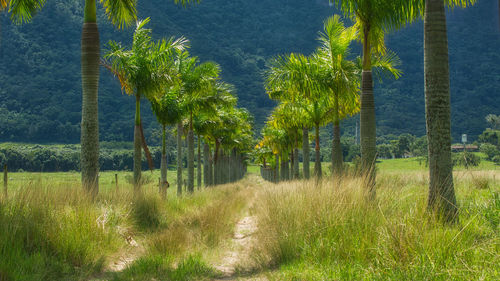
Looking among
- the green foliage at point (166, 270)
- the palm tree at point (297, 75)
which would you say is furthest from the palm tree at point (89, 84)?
the palm tree at point (297, 75)

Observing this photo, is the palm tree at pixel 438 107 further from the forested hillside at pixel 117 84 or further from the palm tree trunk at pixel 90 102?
the forested hillside at pixel 117 84

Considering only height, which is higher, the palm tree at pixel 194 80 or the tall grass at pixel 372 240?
the palm tree at pixel 194 80

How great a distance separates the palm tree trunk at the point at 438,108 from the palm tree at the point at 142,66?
39.3 feet

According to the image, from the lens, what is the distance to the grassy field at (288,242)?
4340 mm

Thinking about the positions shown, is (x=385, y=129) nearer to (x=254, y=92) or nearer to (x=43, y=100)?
(x=254, y=92)

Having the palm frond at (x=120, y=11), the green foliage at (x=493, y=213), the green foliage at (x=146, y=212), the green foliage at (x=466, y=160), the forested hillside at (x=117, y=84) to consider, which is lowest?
the green foliage at (x=146, y=212)

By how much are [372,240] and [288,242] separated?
144cm

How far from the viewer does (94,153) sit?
33.0 feet

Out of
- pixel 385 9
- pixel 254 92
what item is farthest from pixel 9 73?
pixel 385 9

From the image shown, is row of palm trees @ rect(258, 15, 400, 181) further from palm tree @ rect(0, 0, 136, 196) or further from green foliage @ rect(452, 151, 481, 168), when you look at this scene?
palm tree @ rect(0, 0, 136, 196)

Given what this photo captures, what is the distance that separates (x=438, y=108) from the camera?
628 centimetres

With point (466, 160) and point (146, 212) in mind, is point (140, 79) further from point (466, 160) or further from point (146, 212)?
point (466, 160)

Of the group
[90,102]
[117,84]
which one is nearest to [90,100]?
[90,102]

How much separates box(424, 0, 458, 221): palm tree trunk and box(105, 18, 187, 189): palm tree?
12.0 meters
